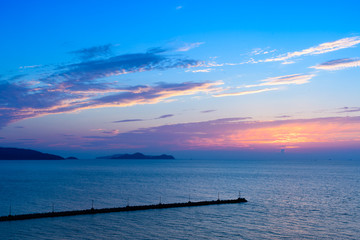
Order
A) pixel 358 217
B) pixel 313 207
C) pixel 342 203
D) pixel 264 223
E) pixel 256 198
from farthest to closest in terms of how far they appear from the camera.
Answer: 1. pixel 256 198
2. pixel 342 203
3. pixel 313 207
4. pixel 358 217
5. pixel 264 223

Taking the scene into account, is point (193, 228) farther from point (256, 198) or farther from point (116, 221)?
point (256, 198)

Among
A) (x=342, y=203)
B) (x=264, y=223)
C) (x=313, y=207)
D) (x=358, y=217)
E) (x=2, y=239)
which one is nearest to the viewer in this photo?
(x=2, y=239)

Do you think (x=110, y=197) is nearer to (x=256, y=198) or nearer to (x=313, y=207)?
(x=256, y=198)

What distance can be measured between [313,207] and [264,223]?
2185 cm

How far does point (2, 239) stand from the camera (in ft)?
128

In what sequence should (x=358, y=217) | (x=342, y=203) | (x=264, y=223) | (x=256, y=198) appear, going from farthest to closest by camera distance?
(x=256, y=198)
(x=342, y=203)
(x=358, y=217)
(x=264, y=223)

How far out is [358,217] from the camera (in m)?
55.0

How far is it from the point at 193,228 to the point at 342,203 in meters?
43.9

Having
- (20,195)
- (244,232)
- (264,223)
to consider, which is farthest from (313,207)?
(20,195)

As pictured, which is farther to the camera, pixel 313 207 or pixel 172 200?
pixel 172 200

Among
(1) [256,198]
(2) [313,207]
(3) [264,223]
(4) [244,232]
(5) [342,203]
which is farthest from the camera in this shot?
(1) [256,198]

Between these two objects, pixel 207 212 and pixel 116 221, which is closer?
pixel 116 221

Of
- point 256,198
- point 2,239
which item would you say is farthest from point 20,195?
point 256,198

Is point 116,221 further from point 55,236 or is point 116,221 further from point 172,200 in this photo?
point 172,200
